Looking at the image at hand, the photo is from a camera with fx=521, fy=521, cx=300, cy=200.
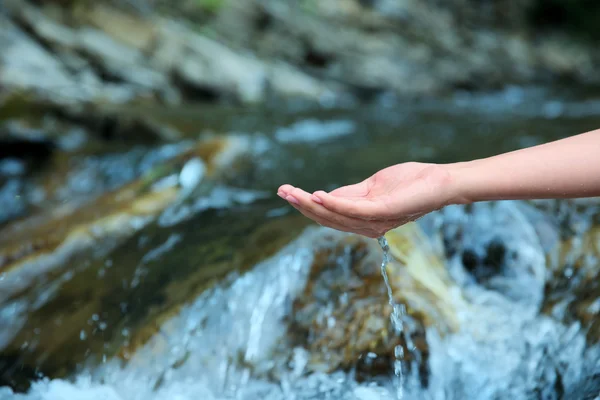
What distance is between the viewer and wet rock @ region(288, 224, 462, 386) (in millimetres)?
2219

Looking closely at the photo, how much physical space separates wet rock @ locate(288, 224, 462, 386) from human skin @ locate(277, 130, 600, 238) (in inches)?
29.3

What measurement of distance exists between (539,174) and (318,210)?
0.70 m

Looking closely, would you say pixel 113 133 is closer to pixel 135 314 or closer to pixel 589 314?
pixel 135 314

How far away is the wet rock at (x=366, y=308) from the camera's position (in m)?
2.22

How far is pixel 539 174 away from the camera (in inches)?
64.2

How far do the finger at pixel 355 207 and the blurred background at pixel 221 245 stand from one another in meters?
0.83

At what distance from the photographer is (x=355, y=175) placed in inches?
175

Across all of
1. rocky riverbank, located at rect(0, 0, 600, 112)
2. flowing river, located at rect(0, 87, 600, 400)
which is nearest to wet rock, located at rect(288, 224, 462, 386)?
flowing river, located at rect(0, 87, 600, 400)

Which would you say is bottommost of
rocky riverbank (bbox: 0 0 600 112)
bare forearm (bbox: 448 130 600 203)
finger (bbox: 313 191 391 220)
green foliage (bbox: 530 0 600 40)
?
rocky riverbank (bbox: 0 0 600 112)

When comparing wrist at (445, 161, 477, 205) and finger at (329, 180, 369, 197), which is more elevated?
wrist at (445, 161, 477, 205)

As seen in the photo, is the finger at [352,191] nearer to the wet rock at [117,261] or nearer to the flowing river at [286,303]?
the flowing river at [286,303]

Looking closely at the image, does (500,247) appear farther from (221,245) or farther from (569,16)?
(569,16)

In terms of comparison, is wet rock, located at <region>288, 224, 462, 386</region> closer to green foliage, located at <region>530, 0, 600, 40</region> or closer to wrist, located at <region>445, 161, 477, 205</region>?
wrist, located at <region>445, 161, 477, 205</region>

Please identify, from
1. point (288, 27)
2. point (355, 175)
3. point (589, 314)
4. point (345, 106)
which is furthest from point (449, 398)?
point (288, 27)
